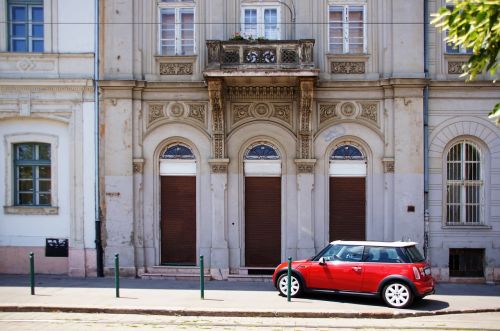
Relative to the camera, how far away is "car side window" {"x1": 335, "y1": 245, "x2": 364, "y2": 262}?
13055mm

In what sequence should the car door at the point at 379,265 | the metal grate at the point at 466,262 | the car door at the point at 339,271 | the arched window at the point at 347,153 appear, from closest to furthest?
1. the car door at the point at 379,265
2. the car door at the point at 339,271
3. the metal grate at the point at 466,262
4. the arched window at the point at 347,153

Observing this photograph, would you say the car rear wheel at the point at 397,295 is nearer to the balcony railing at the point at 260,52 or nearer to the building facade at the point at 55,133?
the balcony railing at the point at 260,52

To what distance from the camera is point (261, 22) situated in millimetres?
16828

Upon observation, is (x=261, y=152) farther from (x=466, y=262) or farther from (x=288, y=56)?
(x=466, y=262)

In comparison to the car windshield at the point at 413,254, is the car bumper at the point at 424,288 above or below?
below

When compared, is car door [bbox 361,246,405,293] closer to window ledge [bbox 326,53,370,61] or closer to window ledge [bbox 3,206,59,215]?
window ledge [bbox 326,53,370,61]

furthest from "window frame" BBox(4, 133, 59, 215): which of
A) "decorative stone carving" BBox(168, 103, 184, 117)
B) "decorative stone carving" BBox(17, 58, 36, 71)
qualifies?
"decorative stone carving" BBox(168, 103, 184, 117)

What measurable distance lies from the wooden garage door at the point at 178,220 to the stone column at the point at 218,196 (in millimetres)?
680

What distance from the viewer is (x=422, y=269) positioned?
12617 millimetres

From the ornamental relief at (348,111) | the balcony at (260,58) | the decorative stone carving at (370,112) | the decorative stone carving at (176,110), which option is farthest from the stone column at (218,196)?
the decorative stone carving at (370,112)

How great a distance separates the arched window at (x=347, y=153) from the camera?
16719 mm

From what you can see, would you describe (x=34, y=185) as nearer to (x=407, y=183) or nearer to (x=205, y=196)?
(x=205, y=196)

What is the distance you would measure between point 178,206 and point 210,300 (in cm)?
415

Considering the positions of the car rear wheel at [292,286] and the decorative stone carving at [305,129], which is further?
the decorative stone carving at [305,129]
